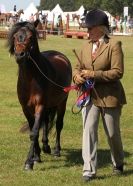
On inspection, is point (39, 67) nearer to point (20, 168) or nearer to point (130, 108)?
point (20, 168)

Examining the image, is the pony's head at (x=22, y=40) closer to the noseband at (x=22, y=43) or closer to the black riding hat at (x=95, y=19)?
the noseband at (x=22, y=43)

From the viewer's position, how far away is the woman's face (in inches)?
268

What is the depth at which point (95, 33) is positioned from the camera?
22.5 feet

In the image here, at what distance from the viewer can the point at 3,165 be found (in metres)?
8.00

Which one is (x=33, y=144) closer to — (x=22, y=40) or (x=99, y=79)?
(x=22, y=40)

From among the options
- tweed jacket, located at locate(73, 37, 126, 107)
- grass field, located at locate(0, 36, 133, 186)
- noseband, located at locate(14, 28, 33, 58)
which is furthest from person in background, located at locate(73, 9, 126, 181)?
noseband, located at locate(14, 28, 33, 58)

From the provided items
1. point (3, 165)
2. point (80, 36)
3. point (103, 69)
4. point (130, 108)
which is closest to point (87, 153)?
point (103, 69)

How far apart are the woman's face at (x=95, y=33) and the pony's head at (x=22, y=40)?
116 centimetres

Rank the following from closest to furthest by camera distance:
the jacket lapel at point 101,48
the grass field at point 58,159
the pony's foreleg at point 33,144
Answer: the jacket lapel at point 101,48 → the grass field at point 58,159 → the pony's foreleg at point 33,144

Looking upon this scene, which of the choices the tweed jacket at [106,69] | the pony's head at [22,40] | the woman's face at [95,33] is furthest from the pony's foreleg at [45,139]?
the woman's face at [95,33]

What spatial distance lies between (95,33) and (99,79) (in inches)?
23.1

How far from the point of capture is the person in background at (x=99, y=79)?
6.81 metres

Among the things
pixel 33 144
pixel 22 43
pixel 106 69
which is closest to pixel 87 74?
pixel 106 69

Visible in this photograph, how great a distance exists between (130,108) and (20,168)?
6.28 metres
